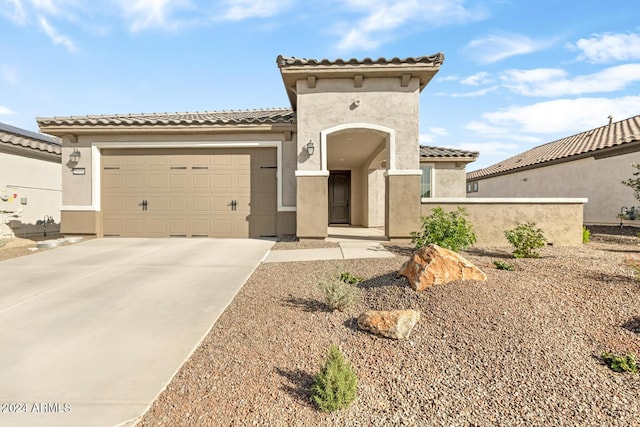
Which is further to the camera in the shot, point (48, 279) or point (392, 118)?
point (392, 118)

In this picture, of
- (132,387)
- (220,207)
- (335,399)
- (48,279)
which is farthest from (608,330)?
(220,207)

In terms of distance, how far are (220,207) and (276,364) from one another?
7.40 meters

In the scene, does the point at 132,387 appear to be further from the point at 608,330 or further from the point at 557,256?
the point at 557,256

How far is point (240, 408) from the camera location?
225cm

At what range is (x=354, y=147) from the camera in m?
10.9

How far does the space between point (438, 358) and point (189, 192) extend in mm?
8657

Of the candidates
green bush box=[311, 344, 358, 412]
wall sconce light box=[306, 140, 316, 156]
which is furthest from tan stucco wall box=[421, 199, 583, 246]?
green bush box=[311, 344, 358, 412]

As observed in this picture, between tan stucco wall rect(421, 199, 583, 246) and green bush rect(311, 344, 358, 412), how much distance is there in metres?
6.97

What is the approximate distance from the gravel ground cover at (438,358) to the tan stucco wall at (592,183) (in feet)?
34.5

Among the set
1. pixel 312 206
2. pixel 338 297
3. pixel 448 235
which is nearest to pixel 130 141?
pixel 312 206

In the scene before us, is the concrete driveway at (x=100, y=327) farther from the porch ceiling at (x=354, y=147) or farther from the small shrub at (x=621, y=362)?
the porch ceiling at (x=354, y=147)

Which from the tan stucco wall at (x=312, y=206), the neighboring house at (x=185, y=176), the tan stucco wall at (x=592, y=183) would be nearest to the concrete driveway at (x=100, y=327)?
Result: the tan stucco wall at (x=312, y=206)

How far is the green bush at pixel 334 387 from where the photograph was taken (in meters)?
2.25

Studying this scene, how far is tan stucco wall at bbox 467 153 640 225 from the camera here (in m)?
11.9
